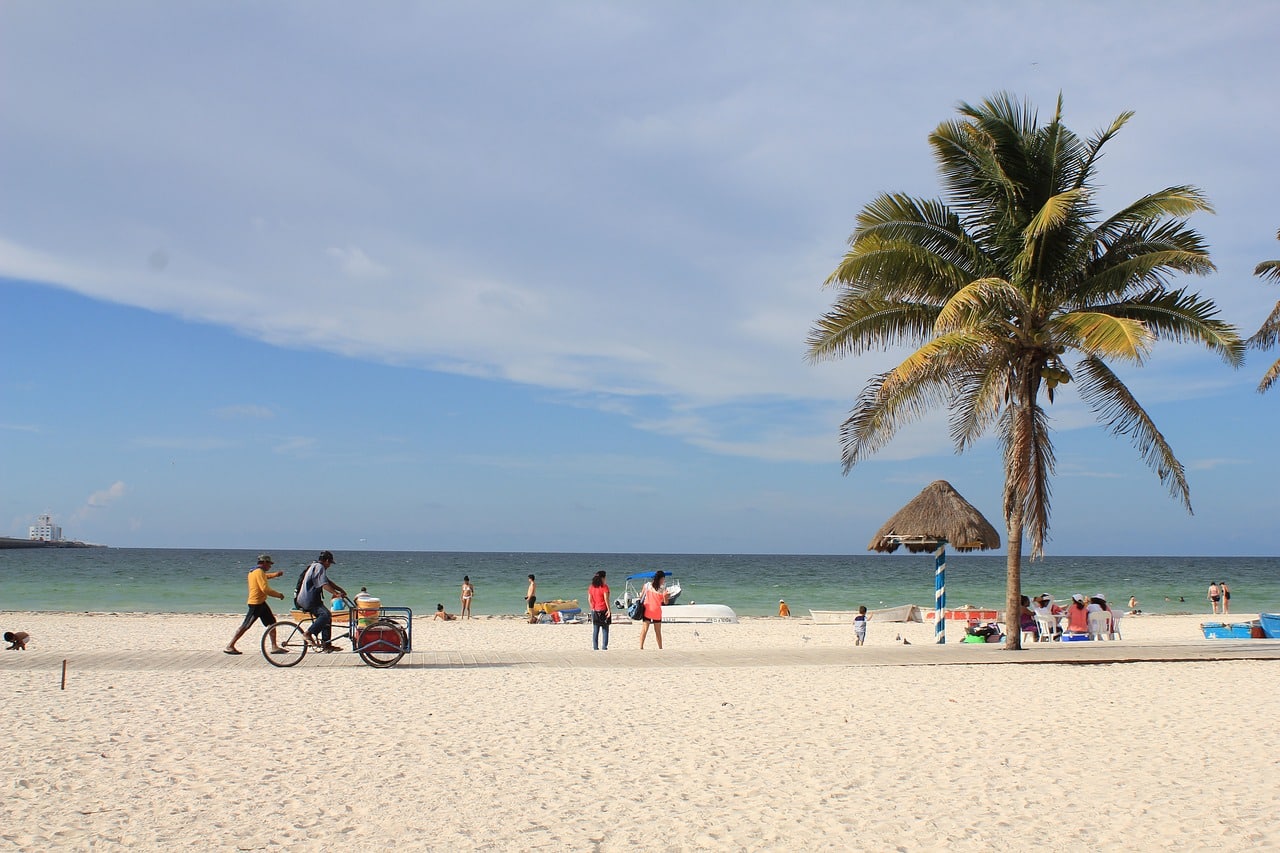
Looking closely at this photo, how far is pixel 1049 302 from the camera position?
14.2 m

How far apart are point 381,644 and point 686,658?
4.44 meters

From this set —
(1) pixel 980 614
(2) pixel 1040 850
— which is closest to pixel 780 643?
(1) pixel 980 614

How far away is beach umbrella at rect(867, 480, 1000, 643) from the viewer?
1705cm

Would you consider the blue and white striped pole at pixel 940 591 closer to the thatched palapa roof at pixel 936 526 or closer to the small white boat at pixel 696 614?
Answer: the thatched palapa roof at pixel 936 526

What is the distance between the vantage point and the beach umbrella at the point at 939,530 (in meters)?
17.0

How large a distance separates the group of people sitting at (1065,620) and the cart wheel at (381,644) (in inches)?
435


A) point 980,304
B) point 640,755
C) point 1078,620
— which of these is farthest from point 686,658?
point 1078,620

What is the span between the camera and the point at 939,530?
17172 millimetres

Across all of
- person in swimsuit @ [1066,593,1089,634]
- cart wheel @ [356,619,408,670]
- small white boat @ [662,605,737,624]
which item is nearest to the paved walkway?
cart wheel @ [356,619,408,670]

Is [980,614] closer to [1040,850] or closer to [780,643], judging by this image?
[780,643]

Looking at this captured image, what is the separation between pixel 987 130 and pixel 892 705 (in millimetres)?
8728

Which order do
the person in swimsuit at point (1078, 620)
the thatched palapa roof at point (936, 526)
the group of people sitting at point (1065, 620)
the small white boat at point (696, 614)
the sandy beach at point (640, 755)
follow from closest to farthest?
1. the sandy beach at point (640, 755)
2. the thatched palapa roof at point (936, 526)
3. the group of people sitting at point (1065, 620)
4. the person in swimsuit at point (1078, 620)
5. the small white boat at point (696, 614)

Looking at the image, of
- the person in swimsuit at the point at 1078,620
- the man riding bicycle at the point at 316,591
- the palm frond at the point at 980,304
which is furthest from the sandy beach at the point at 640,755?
the person in swimsuit at the point at 1078,620

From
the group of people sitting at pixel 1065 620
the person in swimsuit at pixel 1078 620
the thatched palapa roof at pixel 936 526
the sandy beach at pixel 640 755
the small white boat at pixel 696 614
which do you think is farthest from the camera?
the small white boat at pixel 696 614
